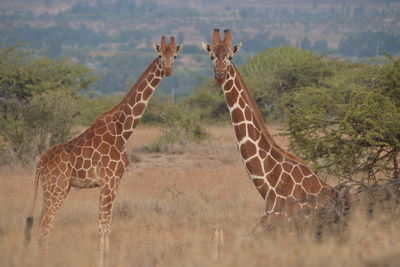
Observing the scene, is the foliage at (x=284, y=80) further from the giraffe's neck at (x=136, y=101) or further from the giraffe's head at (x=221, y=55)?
the giraffe's head at (x=221, y=55)

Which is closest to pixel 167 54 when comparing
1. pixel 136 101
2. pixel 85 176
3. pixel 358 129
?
pixel 136 101

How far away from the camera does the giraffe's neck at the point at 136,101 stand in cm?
795

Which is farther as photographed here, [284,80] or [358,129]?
[284,80]

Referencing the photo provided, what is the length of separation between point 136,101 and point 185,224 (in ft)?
8.18

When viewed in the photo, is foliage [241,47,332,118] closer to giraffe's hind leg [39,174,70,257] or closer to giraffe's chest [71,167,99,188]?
giraffe's chest [71,167,99,188]

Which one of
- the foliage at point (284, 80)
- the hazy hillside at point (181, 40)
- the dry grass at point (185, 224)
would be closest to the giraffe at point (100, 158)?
the dry grass at point (185, 224)

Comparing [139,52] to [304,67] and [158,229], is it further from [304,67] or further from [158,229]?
[158,229]

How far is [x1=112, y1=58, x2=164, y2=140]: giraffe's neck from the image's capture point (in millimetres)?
7953

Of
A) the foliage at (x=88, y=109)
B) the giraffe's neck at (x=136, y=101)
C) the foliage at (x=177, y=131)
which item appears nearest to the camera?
the giraffe's neck at (x=136, y=101)

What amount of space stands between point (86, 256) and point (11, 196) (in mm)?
6402

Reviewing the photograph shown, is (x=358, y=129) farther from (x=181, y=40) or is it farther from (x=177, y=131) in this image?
(x=181, y=40)

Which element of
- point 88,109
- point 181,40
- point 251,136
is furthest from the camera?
point 181,40

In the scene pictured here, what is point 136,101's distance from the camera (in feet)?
26.1

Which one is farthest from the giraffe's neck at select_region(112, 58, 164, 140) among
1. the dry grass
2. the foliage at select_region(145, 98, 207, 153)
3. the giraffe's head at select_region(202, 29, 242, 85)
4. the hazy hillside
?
the hazy hillside
